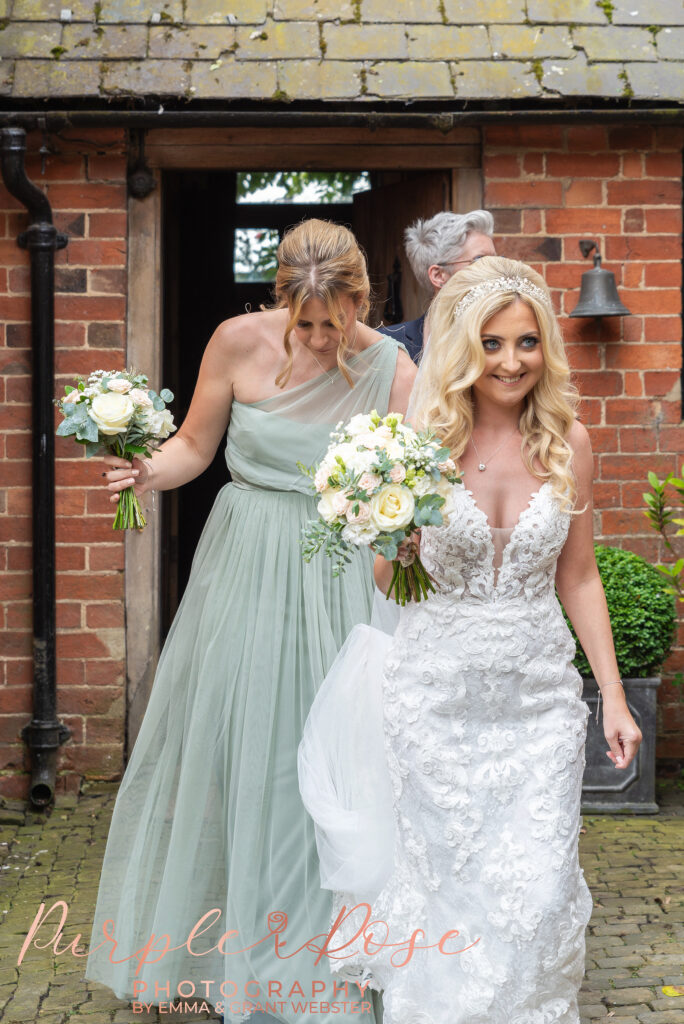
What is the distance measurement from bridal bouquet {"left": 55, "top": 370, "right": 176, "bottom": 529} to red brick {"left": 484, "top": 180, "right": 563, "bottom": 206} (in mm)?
2877

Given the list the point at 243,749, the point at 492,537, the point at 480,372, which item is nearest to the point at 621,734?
the point at 492,537

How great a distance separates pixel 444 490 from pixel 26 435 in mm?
3473

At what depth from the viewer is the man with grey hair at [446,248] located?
15.5ft

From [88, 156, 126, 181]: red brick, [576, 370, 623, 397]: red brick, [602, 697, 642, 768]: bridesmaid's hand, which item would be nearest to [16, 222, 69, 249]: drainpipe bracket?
[88, 156, 126, 181]: red brick

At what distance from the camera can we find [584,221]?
19.7 feet

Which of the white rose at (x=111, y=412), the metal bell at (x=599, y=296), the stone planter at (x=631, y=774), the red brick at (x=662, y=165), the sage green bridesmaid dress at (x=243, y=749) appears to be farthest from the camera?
the red brick at (x=662, y=165)

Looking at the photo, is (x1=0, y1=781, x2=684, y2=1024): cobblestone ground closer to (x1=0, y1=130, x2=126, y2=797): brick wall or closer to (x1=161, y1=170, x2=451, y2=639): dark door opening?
(x1=0, y1=130, x2=126, y2=797): brick wall

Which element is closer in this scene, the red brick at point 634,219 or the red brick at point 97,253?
the red brick at point 97,253

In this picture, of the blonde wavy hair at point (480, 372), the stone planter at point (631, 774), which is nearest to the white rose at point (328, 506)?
the blonde wavy hair at point (480, 372)

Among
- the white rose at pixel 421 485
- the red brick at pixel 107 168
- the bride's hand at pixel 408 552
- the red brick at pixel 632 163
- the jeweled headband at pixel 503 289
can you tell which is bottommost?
the bride's hand at pixel 408 552

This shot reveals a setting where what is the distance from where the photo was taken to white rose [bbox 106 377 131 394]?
3.54 metres

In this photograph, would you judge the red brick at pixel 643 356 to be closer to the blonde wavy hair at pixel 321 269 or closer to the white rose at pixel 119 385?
the blonde wavy hair at pixel 321 269

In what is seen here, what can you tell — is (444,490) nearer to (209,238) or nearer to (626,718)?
(626,718)

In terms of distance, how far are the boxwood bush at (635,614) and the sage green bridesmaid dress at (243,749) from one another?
6.93 ft
